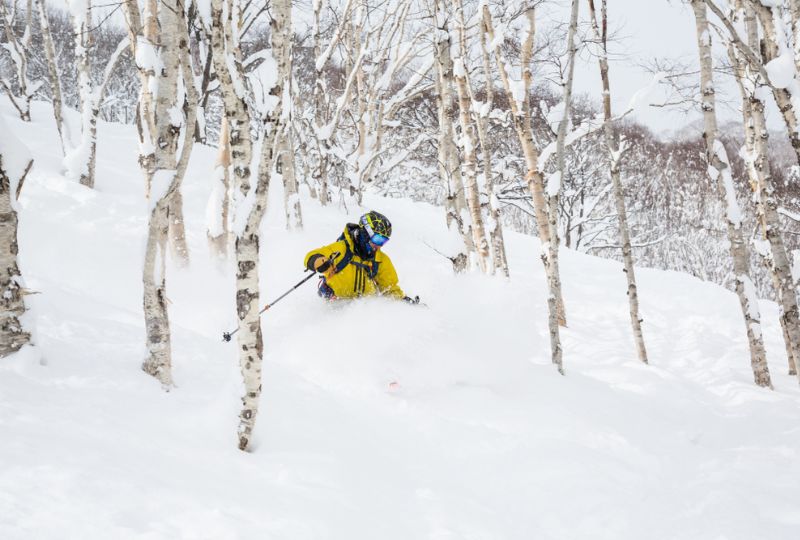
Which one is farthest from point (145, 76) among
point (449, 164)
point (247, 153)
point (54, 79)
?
point (54, 79)

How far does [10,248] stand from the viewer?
3.14m

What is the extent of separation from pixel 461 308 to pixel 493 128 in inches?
547

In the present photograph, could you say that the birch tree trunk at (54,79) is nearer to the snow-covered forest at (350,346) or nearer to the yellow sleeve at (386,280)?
the snow-covered forest at (350,346)

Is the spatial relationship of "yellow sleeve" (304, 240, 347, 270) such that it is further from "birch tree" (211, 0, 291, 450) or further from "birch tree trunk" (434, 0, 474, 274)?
"birch tree" (211, 0, 291, 450)

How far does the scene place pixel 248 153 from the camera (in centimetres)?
305

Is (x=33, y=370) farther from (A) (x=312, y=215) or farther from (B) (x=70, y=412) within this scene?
(A) (x=312, y=215)

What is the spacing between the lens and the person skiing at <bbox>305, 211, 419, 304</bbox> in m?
6.05

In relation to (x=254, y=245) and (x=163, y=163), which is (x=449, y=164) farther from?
(x=254, y=245)

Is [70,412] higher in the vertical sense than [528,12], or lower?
lower

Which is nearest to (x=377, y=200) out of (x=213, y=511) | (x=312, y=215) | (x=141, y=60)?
(x=312, y=215)

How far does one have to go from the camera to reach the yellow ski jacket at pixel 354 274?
6125 millimetres

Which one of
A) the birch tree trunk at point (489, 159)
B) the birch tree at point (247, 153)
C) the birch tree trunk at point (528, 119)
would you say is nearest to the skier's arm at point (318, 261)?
the birch tree at point (247, 153)

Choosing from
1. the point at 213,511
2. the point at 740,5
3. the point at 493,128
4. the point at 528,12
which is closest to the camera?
the point at 213,511

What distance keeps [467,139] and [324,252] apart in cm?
374
